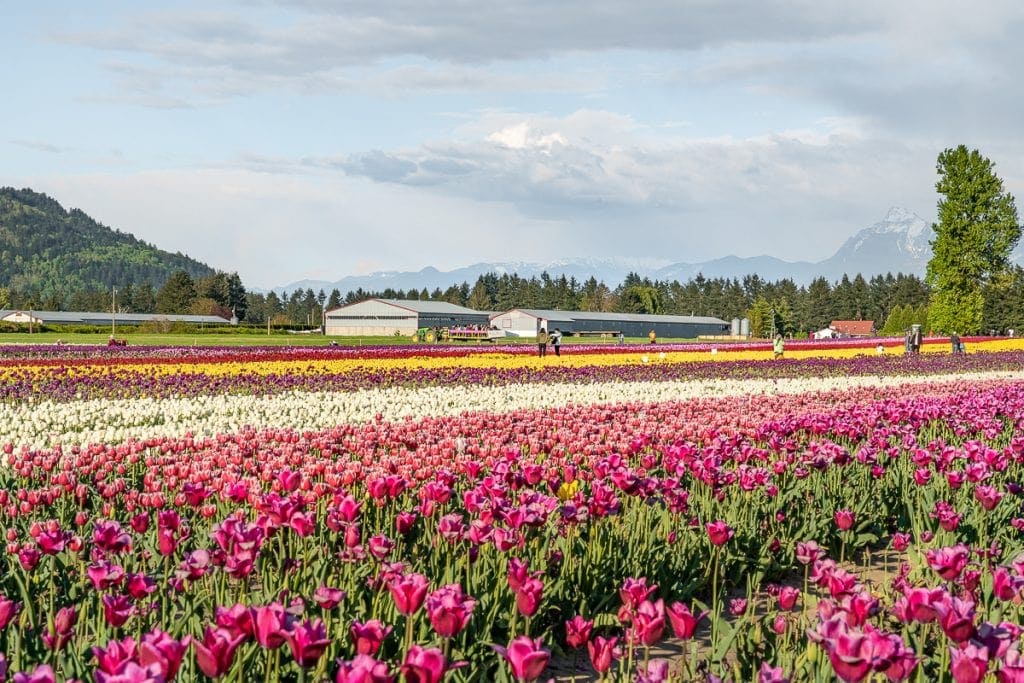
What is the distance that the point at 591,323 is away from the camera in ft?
388

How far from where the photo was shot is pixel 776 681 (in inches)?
102

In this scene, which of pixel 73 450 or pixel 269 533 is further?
pixel 73 450

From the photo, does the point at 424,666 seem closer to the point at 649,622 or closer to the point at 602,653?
the point at 602,653

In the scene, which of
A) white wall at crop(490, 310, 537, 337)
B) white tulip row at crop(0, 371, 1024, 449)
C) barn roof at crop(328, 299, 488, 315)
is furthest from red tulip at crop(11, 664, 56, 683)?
white wall at crop(490, 310, 537, 337)

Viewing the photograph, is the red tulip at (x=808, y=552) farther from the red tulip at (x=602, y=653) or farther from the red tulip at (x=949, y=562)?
the red tulip at (x=602, y=653)

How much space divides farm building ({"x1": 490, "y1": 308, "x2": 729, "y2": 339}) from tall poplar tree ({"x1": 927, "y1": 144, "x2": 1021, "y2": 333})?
5702cm

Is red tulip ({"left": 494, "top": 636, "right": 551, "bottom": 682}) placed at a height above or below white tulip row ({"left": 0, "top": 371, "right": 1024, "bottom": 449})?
above

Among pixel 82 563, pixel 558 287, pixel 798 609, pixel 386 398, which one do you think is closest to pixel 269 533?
pixel 82 563

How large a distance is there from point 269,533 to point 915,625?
131 inches

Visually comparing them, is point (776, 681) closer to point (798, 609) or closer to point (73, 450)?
point (798, 609)

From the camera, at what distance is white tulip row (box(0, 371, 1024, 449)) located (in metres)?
11.7

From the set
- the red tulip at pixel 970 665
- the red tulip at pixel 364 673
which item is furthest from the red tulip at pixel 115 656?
the red tulip at pixel 970 665

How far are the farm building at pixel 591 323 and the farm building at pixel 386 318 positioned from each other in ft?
26.5

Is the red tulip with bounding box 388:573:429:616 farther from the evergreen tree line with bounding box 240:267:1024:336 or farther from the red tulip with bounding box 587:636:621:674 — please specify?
the evergreen tree line with bounding box 240:267:1024:336
